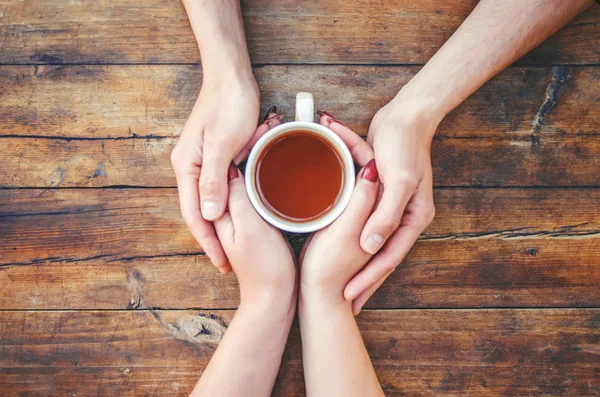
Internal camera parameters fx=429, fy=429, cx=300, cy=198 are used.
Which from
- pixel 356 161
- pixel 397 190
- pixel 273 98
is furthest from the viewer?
pixel 273 98

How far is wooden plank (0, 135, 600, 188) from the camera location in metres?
1.13

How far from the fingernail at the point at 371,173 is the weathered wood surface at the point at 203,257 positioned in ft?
0.93

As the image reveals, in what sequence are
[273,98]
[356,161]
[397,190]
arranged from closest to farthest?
[397,190] → [356,161] → [273,98]

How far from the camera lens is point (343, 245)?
962mm

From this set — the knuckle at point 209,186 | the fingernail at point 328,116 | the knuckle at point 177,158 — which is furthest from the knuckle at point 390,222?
the knuckle at point 177,158

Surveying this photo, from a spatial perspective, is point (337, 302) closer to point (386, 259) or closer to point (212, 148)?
point (386, 259)

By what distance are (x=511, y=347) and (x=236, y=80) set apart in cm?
99

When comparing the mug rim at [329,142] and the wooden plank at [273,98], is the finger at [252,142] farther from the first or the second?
the wooden plank at [273,98]

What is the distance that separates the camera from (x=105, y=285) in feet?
3.73

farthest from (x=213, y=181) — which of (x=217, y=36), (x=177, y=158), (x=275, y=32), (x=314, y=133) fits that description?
(x=275, y=32)

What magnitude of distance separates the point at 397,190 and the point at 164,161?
607mm

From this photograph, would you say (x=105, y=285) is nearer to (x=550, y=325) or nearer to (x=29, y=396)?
(x=29, y=396)

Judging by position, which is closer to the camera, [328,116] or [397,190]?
[397,190]

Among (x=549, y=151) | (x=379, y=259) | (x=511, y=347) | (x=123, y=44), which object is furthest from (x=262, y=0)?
(x=511, y=347)
